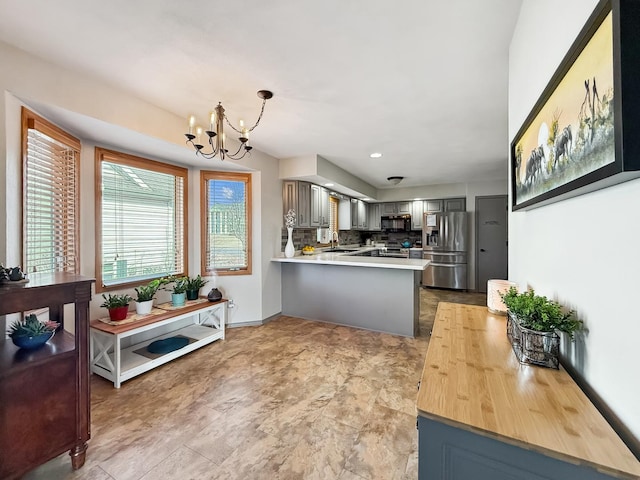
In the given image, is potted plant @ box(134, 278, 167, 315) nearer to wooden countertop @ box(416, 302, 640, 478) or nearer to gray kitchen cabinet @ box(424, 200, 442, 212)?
wooden countertop @ box(416, 302, 640, 478)

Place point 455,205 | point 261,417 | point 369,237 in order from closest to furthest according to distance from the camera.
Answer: point 261,417 → point 455,205 → point 369,237

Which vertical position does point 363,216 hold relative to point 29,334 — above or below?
above

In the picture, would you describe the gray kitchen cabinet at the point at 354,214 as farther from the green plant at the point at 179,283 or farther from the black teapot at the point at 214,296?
the green plant at the point at 179,283

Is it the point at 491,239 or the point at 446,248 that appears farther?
the point at 446,248

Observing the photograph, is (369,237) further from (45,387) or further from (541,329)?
(45,387)

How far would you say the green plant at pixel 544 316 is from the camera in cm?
86

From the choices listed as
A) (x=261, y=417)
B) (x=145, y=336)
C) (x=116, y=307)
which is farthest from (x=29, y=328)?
(x=145, y=336)

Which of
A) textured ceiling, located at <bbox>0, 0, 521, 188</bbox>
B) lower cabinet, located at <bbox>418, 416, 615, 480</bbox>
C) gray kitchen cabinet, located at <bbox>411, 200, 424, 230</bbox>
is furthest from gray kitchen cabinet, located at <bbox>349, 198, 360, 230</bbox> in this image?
lower cabinet, located at <bbox>418, 416, 615, 480</bbox>

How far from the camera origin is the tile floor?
1503 millimetres

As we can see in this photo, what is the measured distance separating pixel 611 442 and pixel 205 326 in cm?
376

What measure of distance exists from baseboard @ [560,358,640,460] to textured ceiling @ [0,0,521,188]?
1716mm

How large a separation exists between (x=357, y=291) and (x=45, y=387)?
305cm

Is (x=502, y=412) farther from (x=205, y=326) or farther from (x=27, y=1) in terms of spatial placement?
(x=205, y=326)

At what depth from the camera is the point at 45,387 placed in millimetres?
1409
